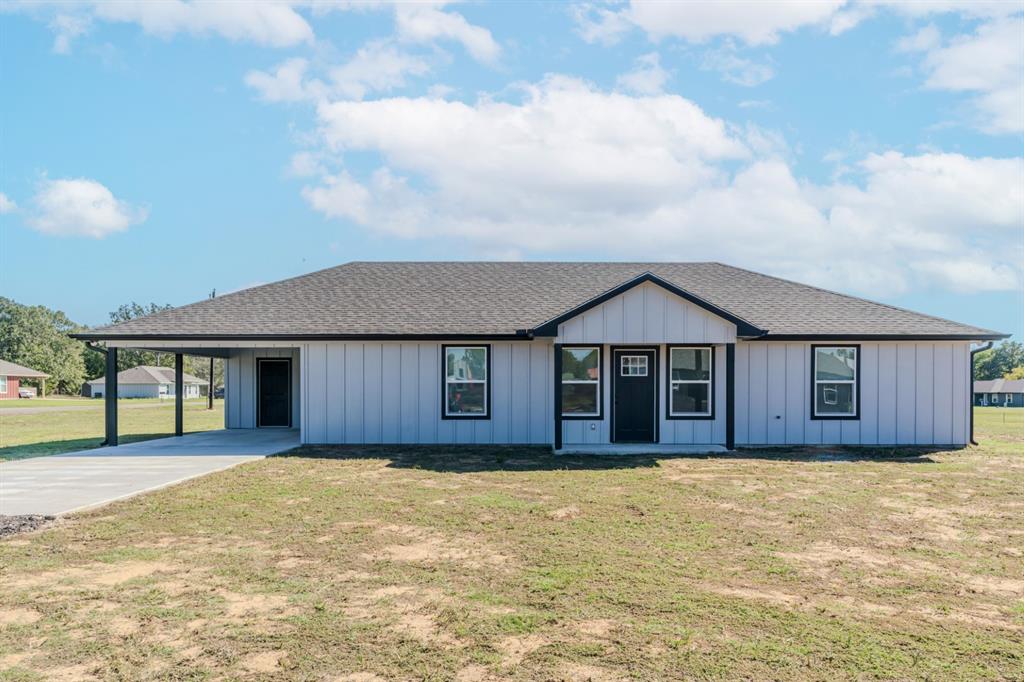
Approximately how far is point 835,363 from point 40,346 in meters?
87.5

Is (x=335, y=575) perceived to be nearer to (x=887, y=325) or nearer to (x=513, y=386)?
(x=513, y=386)

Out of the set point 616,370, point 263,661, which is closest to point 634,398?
point 616,370

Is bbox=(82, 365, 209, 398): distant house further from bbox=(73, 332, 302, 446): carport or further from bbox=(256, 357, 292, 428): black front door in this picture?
bbox=(256, 357, 292, 428): black front door

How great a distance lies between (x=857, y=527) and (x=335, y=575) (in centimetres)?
559

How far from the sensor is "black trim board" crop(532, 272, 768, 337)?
13.2 metres

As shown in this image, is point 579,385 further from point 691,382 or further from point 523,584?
point 523,584

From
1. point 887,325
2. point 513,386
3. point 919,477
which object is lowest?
point 919,477

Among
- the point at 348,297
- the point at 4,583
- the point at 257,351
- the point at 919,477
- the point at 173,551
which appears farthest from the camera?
the point at 257,351

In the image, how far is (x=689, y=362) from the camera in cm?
1441

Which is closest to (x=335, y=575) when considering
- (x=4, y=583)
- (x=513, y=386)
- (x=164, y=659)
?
(x=164, y=659)

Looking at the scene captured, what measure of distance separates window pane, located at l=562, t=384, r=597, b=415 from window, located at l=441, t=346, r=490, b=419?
180cm

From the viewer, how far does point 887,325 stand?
15039mm

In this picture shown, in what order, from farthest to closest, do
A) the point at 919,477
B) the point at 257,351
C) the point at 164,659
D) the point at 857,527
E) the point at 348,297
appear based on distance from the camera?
1. the point at 257,351
2. the point at 348,297
3. the point at 919,477
4. the point at 857,527
5. the point at 164,659

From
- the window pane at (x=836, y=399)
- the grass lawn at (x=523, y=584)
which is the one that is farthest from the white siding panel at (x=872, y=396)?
the grass lawn at (x=523, y=584)
